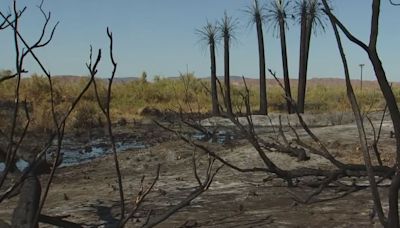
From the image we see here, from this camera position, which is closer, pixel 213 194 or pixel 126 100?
pixel 213 194

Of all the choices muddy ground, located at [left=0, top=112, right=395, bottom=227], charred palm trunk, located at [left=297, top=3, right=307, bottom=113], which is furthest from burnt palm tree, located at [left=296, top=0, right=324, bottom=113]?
muddy ground, located at [left=0, top=112, right=395, bottom=227]

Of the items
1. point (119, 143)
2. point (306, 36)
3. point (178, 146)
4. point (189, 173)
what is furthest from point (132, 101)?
point (189, 173)

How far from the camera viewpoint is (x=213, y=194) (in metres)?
A: 8.96

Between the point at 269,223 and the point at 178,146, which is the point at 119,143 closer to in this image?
the point at 178,146

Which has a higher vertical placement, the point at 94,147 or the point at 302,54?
the point at 302,54

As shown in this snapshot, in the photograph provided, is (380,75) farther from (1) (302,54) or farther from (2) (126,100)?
(2) (126,100)

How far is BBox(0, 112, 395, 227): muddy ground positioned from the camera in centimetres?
681

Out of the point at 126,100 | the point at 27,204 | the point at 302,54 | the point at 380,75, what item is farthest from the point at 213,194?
the point at 126,100

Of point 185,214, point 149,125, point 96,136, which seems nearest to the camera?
point 185,214

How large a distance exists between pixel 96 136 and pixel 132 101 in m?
22.1

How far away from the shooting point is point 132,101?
4688 cm

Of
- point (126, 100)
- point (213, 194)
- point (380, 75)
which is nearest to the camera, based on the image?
point (380, 75)

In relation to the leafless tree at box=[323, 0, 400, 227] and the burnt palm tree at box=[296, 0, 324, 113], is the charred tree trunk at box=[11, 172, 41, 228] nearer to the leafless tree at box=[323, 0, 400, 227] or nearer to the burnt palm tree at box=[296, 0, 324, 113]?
the leafless tree at box=[323, 0, 400, 227]

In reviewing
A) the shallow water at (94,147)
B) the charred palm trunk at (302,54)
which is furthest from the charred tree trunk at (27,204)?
the charred palm trunk at (302,54)
